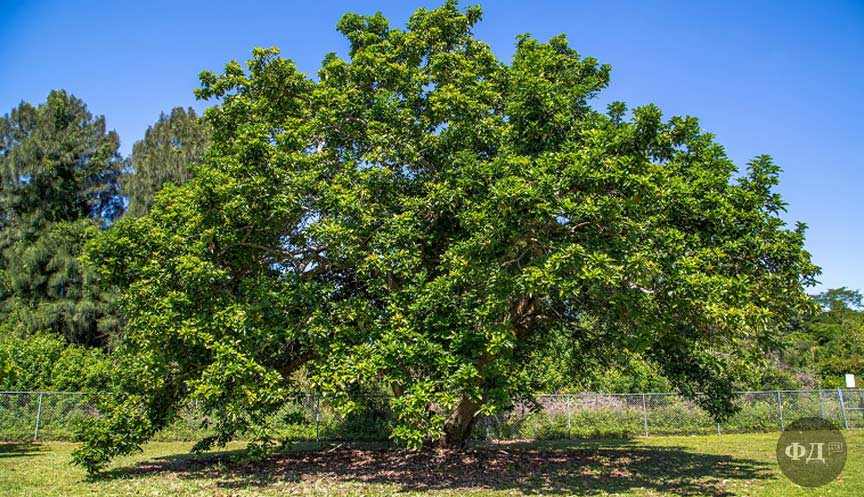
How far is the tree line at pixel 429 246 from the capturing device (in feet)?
28.9

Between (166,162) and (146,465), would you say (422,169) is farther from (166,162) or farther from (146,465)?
(166,162)

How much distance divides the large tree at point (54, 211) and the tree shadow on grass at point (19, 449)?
10559mm

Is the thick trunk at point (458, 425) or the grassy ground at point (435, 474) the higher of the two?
the thick trunk at point (458, 425)

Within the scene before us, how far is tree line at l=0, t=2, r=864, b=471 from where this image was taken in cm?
882

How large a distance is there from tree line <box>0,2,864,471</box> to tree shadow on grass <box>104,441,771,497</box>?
1108 millimetres

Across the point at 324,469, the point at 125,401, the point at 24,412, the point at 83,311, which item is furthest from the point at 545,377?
the point at 83,311

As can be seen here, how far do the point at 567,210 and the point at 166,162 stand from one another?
26162mm

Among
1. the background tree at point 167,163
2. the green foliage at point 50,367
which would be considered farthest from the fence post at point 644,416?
the background tree at point 167,163

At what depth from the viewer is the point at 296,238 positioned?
11.6 metres

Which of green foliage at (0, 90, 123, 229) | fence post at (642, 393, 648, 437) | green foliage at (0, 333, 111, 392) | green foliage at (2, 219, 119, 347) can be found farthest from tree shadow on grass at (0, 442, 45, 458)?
fence post at (642, 393, 648, 437)

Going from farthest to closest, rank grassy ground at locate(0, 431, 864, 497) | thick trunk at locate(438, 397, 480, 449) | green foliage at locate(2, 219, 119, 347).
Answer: green foliage at locate(2, 219, 119, 347)
thick trunk at locate(438, 397, 480, 449)
grassy ground at locate(0, 431, 864, 497)

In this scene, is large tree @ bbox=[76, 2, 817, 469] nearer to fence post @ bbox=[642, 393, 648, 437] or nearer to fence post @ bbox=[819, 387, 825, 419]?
fence post @ bbox=[642, 393, 648, 437]

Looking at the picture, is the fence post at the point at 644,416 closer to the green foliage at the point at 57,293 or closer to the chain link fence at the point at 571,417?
the chain link fence at the point at 571,417
